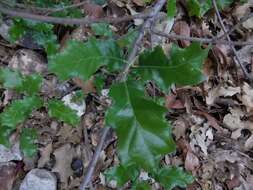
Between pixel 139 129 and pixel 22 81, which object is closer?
pixel 139 129

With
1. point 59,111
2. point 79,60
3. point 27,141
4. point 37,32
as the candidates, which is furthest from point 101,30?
point 79,60

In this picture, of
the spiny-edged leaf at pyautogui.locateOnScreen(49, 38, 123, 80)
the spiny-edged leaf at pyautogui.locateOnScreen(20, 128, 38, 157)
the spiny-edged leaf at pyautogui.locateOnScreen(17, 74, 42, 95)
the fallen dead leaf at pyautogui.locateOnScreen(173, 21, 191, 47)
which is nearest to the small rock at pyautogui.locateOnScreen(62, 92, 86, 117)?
the spiny-edged leaf at pyautogui.locateOnScreen(20, 128, 38, 157)

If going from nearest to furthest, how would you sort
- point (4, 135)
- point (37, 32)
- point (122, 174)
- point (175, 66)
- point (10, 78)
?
point (175, 66), point (122, 174), point (10, 78), point (4, 135), point (37, 32)

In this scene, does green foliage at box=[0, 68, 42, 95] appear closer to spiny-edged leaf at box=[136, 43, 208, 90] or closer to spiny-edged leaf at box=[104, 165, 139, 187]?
spiny-edged leaf at box=[104, 165, 139, 187]

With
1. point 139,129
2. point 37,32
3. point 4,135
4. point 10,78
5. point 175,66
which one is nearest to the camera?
point 139,129

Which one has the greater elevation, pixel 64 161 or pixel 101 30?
pixel 101 30

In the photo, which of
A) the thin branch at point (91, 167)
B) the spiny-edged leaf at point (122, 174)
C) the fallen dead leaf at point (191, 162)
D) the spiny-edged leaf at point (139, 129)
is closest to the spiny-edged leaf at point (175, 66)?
the spiny-edged leaf at point (139, 129)

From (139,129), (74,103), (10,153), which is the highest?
(139,129)

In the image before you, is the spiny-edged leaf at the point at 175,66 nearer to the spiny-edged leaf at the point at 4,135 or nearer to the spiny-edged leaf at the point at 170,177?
the spiny-edged leaf at the point at 170,177

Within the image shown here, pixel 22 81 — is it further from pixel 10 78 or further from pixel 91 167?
pixel 91 167
